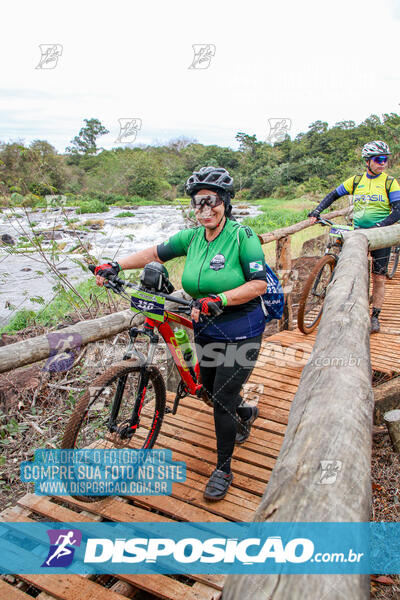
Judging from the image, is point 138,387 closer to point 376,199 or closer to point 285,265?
point 376,199

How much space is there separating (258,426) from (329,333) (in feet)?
5.55

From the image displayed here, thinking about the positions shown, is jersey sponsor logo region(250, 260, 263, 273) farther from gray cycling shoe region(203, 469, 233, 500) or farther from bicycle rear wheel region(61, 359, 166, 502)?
gray cycling shoe region(203, 469, 233, 500)

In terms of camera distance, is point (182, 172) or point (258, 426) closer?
point (258, 426)

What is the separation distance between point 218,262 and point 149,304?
460 mm

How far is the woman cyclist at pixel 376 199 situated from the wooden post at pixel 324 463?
3156 millimetres

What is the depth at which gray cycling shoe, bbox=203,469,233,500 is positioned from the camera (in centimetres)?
243

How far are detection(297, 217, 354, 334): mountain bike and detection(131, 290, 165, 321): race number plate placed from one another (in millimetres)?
2910

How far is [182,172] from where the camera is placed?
138ft

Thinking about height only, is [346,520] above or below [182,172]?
below

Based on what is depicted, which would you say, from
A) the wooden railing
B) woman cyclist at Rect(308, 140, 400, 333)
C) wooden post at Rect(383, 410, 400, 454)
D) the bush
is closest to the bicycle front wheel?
woman cyclist at Rect(308, 140, 400, 333)

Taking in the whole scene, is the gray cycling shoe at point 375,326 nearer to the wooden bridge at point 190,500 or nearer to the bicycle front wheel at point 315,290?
the wooden bridge at point 190,500

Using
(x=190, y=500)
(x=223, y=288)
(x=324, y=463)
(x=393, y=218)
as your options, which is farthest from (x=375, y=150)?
(x=324, y=463)

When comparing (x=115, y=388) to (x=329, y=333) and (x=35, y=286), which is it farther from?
(x=35, y=286)

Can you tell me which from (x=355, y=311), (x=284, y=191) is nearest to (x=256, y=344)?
(x=355, y=311)
